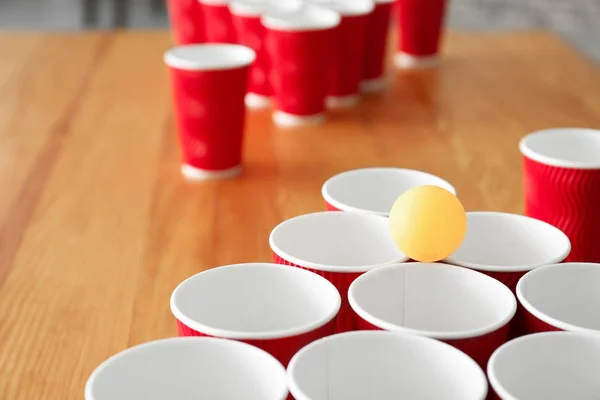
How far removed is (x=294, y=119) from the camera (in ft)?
4.14

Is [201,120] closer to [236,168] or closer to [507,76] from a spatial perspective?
[236,168]

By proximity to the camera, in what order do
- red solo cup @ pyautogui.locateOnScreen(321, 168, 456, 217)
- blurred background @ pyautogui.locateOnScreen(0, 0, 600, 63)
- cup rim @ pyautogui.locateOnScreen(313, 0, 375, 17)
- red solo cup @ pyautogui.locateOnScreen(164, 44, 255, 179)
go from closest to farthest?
red solo cup @ pyautogui.locateOnScreen(321, 168, 456, 217) < red solo cup @ pyautogui.locateOnScreen(164, 44, 255, 179) < cup rim @ pyautogui.locateOnScreen(313, 0, 375, 17) < blurred background @ pyautogui.locateOnScreen(0, 0, 600, 63)

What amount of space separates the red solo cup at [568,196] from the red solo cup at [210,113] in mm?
399

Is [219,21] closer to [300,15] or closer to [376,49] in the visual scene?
[300,15]

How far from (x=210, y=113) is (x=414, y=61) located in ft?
1.84

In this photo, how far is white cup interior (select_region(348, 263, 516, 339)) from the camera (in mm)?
566

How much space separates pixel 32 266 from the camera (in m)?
0.83

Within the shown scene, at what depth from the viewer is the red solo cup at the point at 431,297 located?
56cm

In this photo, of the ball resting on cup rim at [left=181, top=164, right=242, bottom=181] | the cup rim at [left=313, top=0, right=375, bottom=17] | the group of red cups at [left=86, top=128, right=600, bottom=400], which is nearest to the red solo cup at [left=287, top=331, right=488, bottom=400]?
the group of red cups at [left=86, top=128, right=600, bottom=400]

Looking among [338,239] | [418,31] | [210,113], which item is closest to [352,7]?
[418,31]

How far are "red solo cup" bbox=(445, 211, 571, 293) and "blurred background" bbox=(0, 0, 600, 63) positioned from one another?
9.71 ft

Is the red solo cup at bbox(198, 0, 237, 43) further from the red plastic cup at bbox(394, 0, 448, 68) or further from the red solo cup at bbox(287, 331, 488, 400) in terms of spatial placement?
the red solo cup at bbox(287, 331, 488, 400)

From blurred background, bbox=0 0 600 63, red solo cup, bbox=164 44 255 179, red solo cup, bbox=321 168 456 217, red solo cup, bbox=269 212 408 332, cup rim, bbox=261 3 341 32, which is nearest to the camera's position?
red solo cup, bbox=269 212 408 332

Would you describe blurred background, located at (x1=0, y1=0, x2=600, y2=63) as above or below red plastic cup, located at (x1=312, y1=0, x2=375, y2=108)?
below
